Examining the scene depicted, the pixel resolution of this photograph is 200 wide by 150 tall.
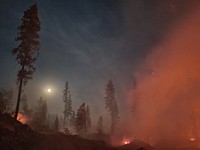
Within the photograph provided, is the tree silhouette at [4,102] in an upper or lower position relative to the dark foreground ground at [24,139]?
upper

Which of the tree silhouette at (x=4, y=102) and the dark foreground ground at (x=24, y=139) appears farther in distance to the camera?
the tree silhouette at (x=4, y=102)

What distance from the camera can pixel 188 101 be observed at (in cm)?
7006

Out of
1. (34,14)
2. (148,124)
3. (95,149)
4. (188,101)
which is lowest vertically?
(95,149)

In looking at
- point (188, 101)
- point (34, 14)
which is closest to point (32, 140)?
point (34, 14)

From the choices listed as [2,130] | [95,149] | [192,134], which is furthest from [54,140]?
[192,134]

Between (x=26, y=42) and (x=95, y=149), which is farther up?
(x=26, y=42)

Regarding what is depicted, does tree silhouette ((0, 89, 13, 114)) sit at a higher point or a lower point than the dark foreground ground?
higher

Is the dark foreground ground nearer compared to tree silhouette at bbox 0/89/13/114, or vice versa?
the dark foreground ground

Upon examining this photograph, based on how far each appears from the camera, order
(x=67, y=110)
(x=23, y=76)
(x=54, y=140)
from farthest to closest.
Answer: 1. (x=67, y=110)
2. (x=23, y=76)
3. (x=54, y=140)

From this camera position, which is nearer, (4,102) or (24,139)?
(24,139)

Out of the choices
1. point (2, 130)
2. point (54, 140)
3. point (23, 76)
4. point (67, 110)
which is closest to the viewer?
point (2, 130)

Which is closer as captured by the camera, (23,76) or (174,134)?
(23,76)

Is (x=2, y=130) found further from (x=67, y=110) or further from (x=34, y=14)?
(x=67, y=110)

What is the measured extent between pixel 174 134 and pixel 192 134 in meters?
6.70
